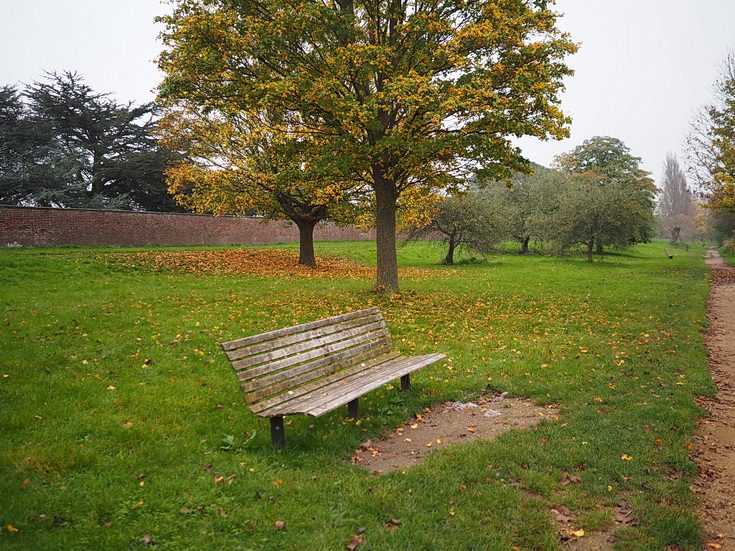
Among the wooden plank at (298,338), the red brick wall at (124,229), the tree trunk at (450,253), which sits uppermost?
the red brick wall at (124,229)

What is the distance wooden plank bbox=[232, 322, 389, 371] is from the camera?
432cm

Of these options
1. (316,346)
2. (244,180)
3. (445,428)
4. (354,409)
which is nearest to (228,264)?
(244,180)

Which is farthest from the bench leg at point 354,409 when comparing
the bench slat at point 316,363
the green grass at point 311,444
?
the bench slat at point 316,363

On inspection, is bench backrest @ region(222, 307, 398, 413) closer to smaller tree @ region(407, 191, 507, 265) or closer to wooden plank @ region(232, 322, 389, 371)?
wooden plank @ region(232, 322, 389, 371)

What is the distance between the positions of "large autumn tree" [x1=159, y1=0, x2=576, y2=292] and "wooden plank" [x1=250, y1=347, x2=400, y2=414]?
589 centimetres

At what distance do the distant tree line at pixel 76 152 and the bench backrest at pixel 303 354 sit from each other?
93.8 ft

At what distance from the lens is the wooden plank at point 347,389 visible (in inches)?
160

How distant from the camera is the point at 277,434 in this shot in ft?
14.0

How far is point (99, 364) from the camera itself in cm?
638

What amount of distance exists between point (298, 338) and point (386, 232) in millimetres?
8618

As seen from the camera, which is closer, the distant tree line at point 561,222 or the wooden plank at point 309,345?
the wooden plank at point 309,345

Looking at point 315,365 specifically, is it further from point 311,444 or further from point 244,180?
point 244,180

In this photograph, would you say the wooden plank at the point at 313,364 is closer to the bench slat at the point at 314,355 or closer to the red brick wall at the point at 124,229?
the bench slat at the point at 314,355

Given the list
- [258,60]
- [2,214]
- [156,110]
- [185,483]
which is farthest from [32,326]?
[156,110]
